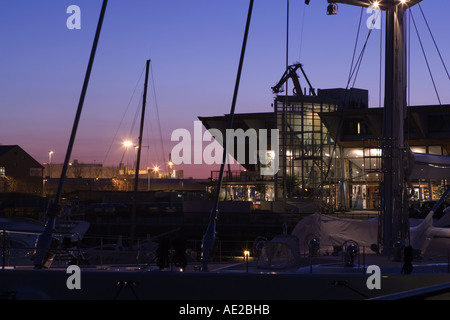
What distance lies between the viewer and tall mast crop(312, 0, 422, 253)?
1745cm

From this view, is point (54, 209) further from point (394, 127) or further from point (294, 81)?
point (294, 81)

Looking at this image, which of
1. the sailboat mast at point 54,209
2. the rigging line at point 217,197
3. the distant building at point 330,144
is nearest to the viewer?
the sailboat mast at point 54,209

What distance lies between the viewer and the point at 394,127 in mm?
18141

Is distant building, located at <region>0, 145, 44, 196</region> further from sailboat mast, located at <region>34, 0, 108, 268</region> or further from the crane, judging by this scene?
sailboat mast, located at <region>34, 0, 108, 268</region>

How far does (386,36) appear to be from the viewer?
1861 centimetres

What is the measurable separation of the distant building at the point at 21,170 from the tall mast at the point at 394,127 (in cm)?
6562

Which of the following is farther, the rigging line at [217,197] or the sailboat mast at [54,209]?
the rigging line at [217,197]

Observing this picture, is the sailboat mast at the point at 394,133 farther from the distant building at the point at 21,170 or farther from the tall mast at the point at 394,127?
the distant building at the point at 21,170

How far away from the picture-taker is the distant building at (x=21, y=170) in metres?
79.5

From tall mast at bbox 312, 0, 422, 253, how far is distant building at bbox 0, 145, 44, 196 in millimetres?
65615

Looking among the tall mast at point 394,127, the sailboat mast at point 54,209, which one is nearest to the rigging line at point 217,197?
the sailboat mast at point 54,209

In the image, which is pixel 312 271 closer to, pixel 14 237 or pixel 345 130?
pixel 14 237

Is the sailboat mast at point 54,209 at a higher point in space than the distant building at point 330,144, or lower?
lower
